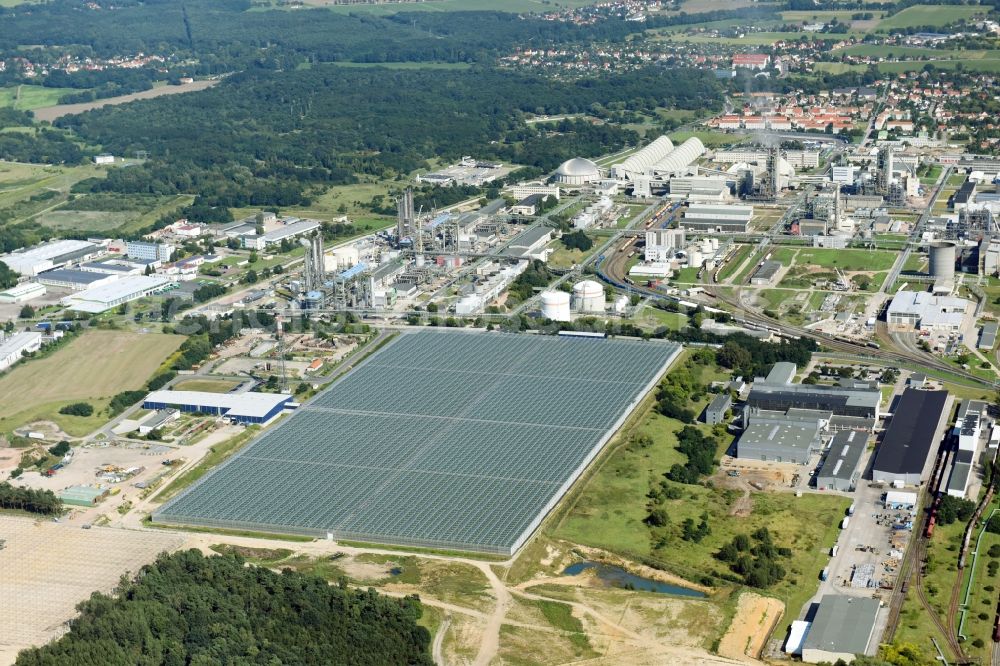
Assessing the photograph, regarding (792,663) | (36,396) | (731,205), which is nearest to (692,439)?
(792,663)

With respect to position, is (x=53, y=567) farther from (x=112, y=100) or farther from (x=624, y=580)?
(x=112, y=100)

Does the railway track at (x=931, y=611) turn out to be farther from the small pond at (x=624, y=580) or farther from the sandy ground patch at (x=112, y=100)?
the sandy ground patch at (x=112, y=100)

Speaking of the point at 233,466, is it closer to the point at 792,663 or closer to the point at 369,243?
the point at 792,663

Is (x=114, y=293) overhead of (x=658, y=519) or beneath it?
beneath

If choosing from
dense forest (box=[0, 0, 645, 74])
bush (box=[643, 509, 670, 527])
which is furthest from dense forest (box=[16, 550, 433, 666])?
dense forest (box=[0, 0, 645, 74])

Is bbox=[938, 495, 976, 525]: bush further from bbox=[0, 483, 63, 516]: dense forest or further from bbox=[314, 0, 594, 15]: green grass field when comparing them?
bbox=[314, 0, 594, 15]: green grass field

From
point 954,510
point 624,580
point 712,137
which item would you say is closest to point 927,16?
point 712,137

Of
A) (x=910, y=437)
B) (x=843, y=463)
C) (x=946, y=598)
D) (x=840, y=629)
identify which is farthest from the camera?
(x=910, y=437)
